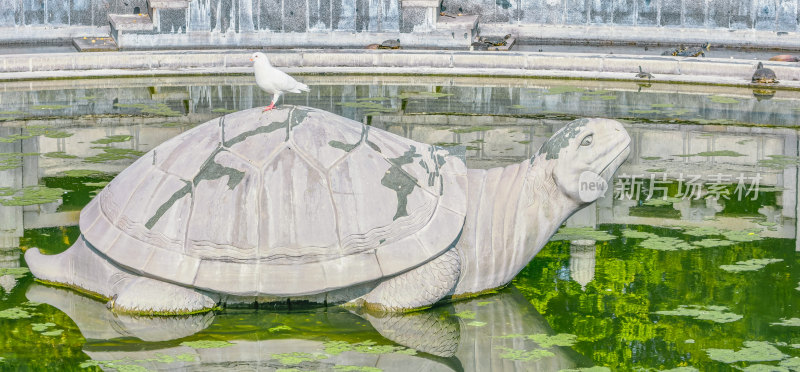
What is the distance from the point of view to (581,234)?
35.4ft

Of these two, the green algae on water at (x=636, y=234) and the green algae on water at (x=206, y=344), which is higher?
the green algae on water at (x=636, y=234)

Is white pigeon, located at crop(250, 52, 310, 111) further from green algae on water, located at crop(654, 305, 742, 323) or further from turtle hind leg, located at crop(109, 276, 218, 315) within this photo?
green algae on water, located at crop(654, 305, 742, 323)

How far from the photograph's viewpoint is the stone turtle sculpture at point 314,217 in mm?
8297

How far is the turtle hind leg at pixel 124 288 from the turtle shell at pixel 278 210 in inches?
7.8

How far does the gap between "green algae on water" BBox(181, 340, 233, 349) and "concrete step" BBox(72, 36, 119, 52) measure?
15833mm

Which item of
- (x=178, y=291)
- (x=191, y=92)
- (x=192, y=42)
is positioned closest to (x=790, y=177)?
(x=178, y=291)

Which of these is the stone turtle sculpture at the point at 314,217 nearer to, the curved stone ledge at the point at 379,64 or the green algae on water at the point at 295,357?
the green algae on water at the point at 295,357

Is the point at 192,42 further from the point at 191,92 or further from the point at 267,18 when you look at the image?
the point at 191,92

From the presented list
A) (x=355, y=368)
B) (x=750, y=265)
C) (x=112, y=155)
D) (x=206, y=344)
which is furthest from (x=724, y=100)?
(x=206, y=344)

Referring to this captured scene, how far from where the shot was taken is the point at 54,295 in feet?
29.8

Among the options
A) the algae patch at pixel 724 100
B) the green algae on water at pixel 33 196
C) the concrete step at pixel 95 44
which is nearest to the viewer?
the green algae on water at pixel 33 196

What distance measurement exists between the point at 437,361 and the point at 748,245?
160 inches

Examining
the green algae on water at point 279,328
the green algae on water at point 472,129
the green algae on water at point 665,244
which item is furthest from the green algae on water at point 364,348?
the green algae on water at point 472,129

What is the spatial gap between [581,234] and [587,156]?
2.30 metres
